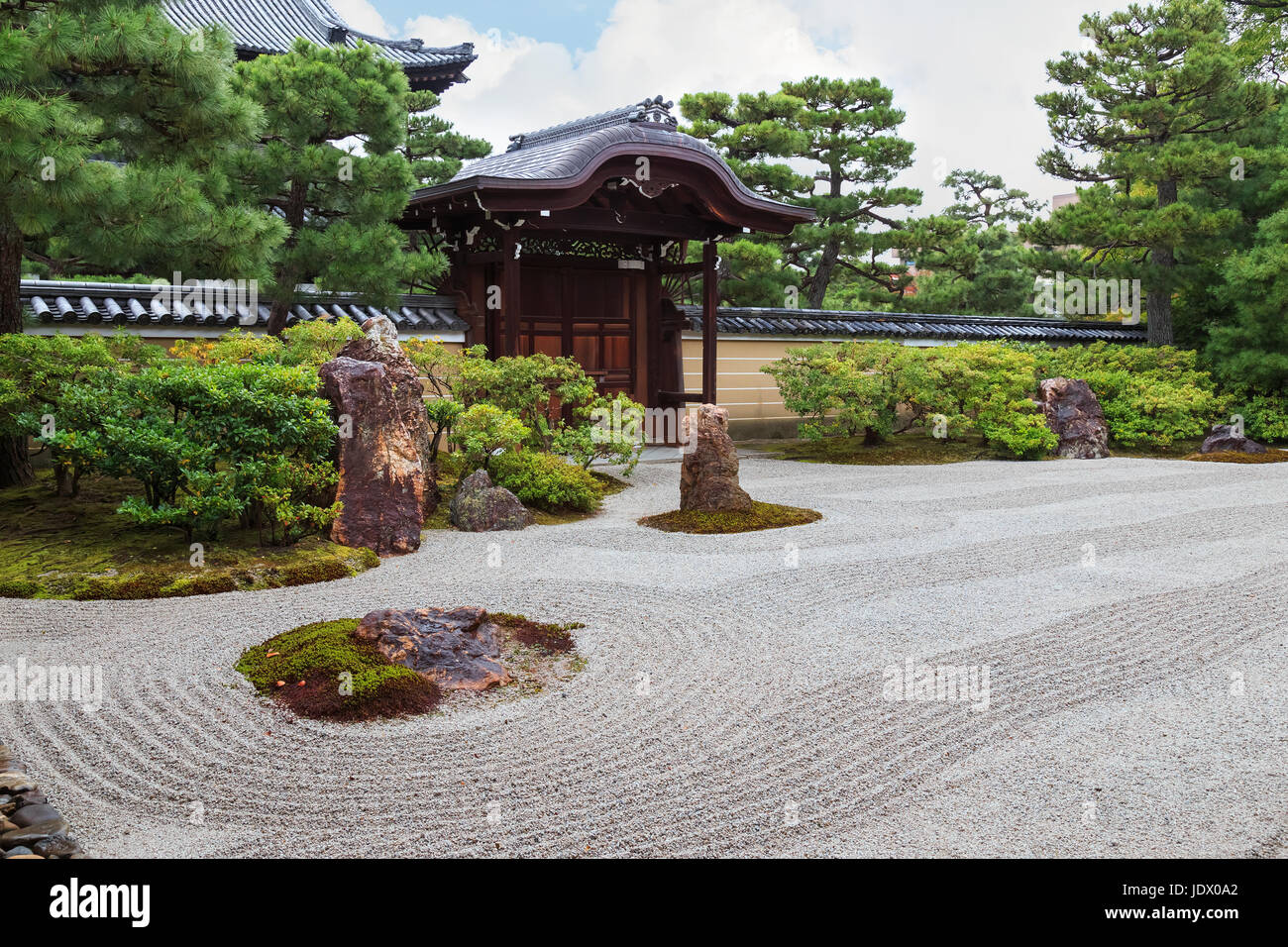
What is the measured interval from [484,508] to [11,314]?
4.46 meters

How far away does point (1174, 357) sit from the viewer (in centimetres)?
1727

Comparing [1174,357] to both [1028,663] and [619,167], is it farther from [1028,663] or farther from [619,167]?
[1028,663]

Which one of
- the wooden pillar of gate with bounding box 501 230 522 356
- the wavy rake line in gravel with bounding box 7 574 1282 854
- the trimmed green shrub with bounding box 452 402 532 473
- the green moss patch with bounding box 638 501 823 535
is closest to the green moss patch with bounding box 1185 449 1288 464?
the green moss patch with bounding box 638 501 823 535

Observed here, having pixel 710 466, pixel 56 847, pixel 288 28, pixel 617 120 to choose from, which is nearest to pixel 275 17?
pixel 288 28

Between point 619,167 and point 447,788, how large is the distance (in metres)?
10.4

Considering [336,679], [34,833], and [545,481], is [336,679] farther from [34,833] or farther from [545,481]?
[545,481]

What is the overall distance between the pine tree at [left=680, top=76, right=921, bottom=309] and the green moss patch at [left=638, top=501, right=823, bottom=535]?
10.1 m

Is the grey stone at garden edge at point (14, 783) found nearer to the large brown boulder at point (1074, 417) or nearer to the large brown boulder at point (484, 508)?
the large brown boulder at point (484, 508)

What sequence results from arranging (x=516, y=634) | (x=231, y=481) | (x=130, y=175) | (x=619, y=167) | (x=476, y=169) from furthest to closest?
(x=476, y=169) < (x=619, y=167) < (x=130, y=175) < (x=231, y=481) < (x=516, y=634)

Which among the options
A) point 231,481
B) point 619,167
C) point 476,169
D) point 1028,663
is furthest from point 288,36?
point 1028,663

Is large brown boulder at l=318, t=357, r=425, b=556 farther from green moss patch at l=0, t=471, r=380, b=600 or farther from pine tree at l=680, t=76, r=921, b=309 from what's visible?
pine tree at l=680, t=76, r=921, b=309

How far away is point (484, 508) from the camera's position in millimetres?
8883

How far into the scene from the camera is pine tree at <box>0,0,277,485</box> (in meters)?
6.82

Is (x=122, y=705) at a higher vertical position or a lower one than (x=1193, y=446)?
lower
